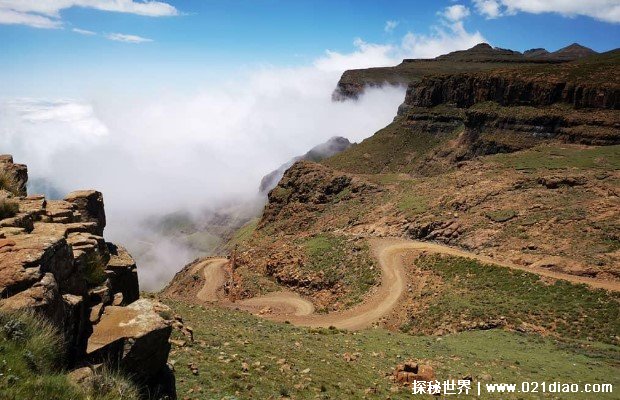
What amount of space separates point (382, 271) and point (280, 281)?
1230 cm

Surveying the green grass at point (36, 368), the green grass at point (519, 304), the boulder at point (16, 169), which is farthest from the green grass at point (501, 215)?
the green grass at point (36, 368)

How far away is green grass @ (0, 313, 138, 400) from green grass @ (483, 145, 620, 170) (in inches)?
2609

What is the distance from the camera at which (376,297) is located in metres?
40.5

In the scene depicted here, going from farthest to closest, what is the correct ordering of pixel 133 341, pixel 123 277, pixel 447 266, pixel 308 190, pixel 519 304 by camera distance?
pixel 308 190
pixel 447 266
pixel 519 304
pixel 123 277
pixel 133 341

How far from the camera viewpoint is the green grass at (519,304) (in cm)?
3059

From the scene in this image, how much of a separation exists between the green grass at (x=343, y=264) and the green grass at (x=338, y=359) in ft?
32.5

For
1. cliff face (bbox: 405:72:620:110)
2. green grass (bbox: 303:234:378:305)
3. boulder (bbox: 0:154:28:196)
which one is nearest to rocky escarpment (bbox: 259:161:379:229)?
green grass (bbox: 303:234:378:305)

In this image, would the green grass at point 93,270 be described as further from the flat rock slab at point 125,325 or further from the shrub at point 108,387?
the shrub at point 108,387

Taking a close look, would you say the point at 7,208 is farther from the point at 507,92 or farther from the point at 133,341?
the point at 507,92

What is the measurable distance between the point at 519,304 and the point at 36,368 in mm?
33874

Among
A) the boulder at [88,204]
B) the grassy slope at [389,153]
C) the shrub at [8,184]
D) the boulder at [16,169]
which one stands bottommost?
the boulder at [88,204]

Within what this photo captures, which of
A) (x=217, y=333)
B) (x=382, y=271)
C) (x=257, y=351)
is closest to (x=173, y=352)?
(x=257, y=351)

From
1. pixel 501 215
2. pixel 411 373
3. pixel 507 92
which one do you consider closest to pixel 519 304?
pixel 411 373

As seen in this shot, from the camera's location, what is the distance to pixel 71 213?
16.2 metres
